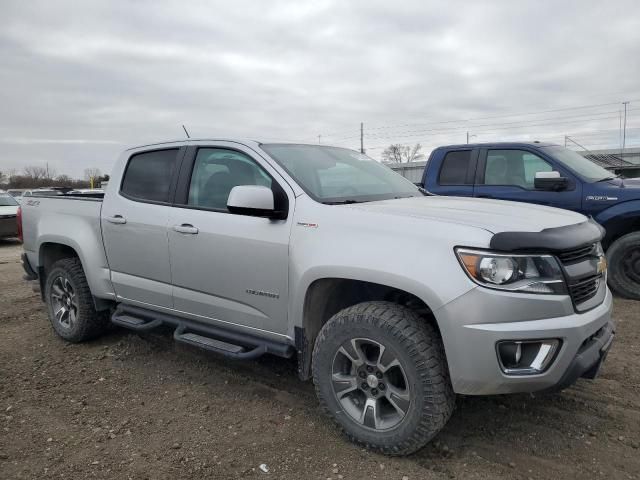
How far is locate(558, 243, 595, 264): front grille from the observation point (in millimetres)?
2598

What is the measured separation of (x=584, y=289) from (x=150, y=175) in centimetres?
329

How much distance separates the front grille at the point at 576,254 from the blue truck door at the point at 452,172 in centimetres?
403

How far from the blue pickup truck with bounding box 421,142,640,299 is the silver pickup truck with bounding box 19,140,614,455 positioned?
114 inches

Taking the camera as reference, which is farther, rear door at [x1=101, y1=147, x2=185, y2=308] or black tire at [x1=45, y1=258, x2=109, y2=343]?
black tire at [x1=45, y1=258, x2=109, y2=343]

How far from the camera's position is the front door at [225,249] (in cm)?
320

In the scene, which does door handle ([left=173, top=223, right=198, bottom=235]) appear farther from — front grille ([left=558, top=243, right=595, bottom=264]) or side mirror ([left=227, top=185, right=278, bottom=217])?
front grille ([left=558, top=243, right=595, bottom=264])

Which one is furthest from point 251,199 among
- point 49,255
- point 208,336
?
point 49,255

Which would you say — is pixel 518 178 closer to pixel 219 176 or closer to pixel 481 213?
pixel 481 213

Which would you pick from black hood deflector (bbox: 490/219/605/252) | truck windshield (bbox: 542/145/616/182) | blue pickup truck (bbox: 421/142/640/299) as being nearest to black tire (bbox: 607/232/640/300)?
blue pickup truck (bbox: 421/142/640/299)

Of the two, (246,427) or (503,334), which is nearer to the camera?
(503,334)

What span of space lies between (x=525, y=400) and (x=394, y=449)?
3.97 ft

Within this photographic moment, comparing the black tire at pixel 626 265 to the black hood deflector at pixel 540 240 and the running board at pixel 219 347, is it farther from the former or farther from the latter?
the running board at pixel 219 347

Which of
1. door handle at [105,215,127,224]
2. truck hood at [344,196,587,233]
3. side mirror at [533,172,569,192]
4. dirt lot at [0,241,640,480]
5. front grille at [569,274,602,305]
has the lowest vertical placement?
dirt lot at [0,241,640,480]

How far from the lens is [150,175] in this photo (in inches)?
166
